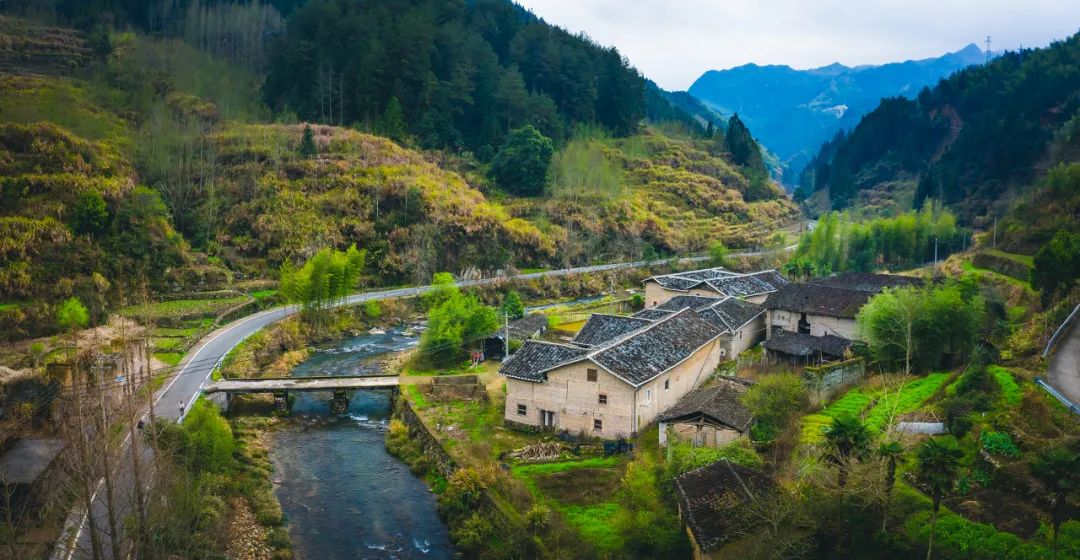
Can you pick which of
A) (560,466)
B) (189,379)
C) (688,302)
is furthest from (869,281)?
(189,379)

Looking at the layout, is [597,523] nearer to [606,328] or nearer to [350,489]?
[350,489]

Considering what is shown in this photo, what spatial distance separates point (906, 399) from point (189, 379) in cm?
3225

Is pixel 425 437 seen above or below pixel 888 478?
below

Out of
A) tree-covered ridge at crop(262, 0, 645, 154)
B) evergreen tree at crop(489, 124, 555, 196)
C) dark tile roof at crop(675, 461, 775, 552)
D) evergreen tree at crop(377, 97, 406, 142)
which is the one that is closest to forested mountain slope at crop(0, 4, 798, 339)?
evergreen tree at crop(377, 97, 406, 142)

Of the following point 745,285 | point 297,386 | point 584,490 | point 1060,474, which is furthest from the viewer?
point 745,285

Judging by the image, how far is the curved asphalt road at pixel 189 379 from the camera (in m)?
20.4

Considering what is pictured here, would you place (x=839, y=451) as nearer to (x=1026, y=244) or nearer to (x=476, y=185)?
(x=1026, y=244)

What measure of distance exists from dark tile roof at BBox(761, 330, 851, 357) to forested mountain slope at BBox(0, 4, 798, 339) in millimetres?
33602

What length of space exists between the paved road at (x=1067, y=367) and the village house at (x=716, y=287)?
2194cm

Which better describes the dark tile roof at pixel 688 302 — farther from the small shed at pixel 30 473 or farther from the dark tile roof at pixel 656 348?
the small shed at pixel 30 473

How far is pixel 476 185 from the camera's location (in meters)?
80.1

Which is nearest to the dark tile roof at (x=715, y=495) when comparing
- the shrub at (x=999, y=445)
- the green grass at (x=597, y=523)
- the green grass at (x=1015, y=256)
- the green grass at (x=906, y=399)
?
the green grass at (x=597, y=523)

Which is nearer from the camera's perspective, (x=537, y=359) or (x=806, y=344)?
(x=537, y=359)

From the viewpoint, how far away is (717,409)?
26.9 m
